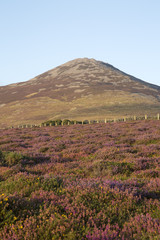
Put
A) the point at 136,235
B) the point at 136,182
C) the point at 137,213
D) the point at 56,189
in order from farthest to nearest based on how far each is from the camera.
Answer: the point at 136,182 → the point at 56,189 → the point at 137,213 → the point at 136,235

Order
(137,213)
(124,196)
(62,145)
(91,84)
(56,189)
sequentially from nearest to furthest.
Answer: (137,213), (124,196), (56,189), (62,145), (91,84)

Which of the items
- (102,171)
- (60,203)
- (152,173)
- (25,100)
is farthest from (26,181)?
(25,100)

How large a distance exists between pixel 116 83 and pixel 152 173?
194m

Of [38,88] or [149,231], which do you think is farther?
[38,88]

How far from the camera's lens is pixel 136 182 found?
19.1 ft

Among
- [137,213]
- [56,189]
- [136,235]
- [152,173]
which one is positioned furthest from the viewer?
[152,173]

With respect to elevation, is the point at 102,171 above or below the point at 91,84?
below

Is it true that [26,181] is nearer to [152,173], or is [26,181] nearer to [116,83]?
[152,173]

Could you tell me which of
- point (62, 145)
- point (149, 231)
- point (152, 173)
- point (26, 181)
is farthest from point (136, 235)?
point (62, 145)

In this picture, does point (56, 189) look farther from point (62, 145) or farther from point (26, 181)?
point (62, 145)

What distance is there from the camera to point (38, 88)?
192m

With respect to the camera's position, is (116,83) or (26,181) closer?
(26,181)

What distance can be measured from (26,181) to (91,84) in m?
187

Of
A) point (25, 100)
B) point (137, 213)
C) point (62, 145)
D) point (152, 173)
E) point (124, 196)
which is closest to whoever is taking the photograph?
point (137, 213)
